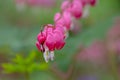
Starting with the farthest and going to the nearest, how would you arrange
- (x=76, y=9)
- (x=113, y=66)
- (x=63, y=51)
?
(x=63, y=51), (x=113, y=66), (x=76, y=9)

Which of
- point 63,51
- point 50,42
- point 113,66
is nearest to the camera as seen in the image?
point 50,42

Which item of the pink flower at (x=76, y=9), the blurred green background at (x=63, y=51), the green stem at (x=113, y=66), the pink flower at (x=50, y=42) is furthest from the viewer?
the blurred green background at (x=63, y=51)

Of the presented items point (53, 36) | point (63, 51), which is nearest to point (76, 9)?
point (53, 36)

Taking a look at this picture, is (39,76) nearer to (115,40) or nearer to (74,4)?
(115,40)

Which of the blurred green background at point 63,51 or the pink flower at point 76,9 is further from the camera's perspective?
the blurred green background at point 63,51

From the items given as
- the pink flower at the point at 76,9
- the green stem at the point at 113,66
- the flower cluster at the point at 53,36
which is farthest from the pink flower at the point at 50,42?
the green stem at the point at 113,66

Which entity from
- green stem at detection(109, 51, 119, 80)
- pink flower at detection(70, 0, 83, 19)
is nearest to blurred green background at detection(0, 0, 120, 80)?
green stem at detection(109, 51, 119, 80)

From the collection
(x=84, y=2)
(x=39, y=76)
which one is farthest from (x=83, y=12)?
(x=39, y=76)

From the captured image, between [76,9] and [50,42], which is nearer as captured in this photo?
[50,42]

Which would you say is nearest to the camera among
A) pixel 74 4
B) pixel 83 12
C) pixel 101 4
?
pixel 74 4

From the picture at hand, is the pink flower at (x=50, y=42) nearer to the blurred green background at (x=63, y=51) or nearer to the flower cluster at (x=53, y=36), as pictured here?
the flower cluster at (x=53, y=36)

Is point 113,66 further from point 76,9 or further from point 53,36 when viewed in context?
point 53,36
